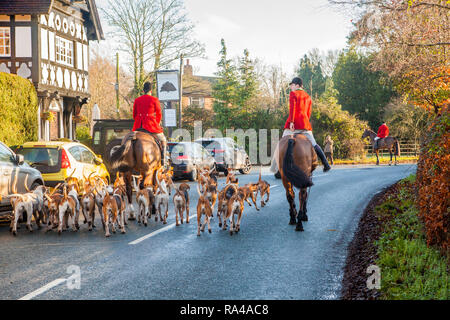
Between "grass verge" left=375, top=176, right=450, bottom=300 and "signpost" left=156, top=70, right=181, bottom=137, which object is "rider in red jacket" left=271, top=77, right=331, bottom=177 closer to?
"grass verge" left=375, top=176, right=450, bottom=300

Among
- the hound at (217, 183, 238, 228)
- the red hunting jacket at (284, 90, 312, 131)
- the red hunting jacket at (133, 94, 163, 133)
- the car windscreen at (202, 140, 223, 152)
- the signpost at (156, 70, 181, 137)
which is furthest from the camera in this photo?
the signpost at (156, 70, 181, 137)

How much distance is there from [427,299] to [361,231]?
420cm

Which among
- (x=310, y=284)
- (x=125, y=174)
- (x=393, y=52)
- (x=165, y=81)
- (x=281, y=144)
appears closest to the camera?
(x=310, y=284)

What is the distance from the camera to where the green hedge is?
1772cm

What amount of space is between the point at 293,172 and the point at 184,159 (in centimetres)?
1152

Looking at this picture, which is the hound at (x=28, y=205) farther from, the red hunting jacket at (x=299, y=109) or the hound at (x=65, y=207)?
the red hunting jacket at (x=299, y=109)

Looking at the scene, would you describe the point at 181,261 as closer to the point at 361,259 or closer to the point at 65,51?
the point at 361,259

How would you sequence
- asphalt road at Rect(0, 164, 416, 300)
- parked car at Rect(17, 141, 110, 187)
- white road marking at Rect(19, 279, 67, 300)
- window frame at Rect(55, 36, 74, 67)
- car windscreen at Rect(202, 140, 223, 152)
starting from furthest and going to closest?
window frame at Rect(55, 36, 74, 67) < car windscreen at Rect(202, 140, 223, 152) < parked car at Rect(17, 141, 110, 187) < asphalt road at Rect(0, 164, 416, 300) < white road marking at Rect(19, 279, 67, 300)

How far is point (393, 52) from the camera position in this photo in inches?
472

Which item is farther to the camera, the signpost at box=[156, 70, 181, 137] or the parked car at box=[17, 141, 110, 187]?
the signpost at box=[156, 70, 181, 137]

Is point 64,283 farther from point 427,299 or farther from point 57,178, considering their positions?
point 57,178

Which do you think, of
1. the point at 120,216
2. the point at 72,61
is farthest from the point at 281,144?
the point at 72,61

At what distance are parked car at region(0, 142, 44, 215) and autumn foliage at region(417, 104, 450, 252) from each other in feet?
25.1

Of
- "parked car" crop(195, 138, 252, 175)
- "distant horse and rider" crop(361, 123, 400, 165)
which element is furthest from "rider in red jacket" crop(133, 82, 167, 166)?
"distant horse and rider" crop(361, 123, 400, 165)
